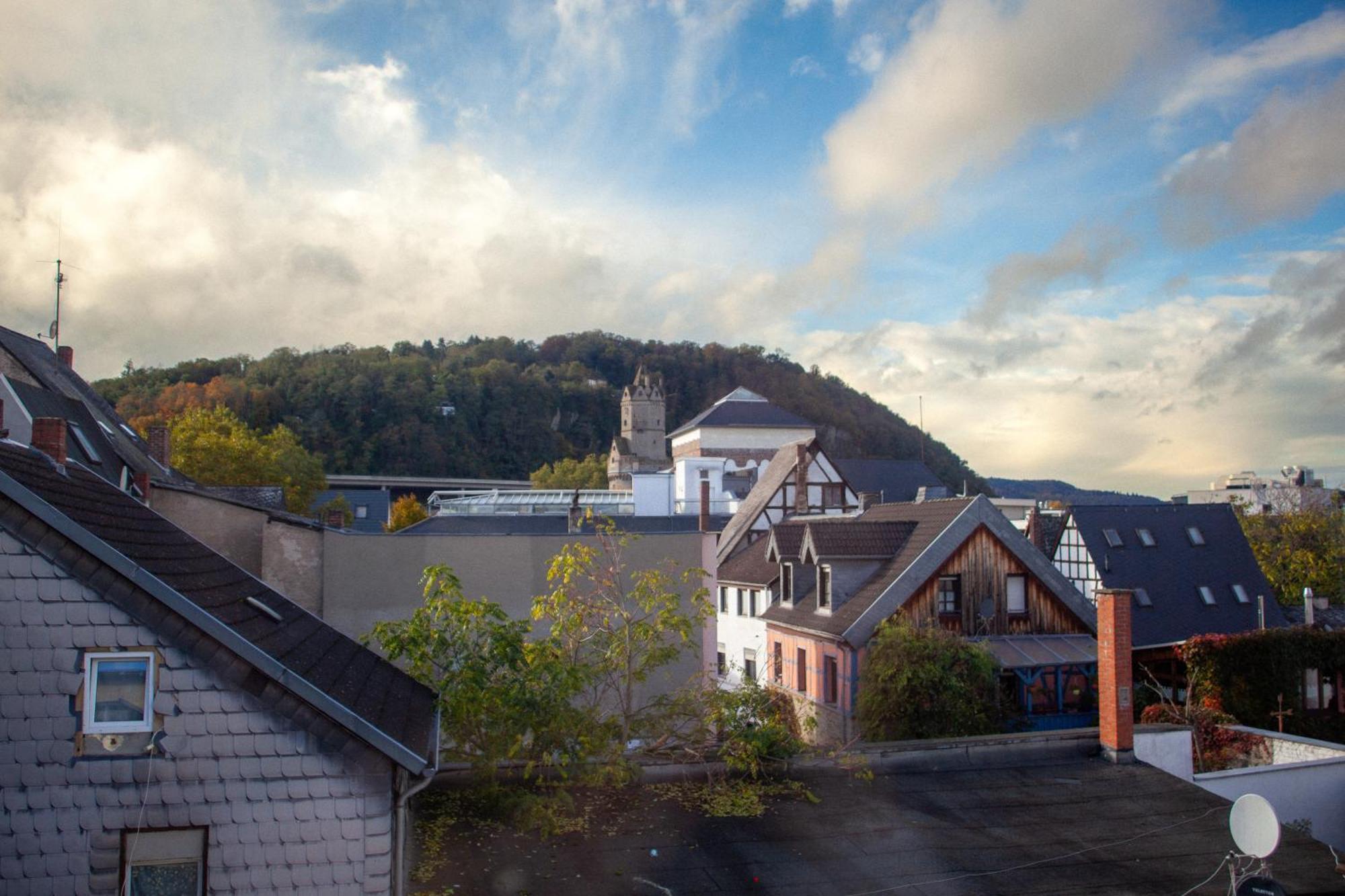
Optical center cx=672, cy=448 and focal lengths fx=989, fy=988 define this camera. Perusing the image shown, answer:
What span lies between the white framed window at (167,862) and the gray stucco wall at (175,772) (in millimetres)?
86

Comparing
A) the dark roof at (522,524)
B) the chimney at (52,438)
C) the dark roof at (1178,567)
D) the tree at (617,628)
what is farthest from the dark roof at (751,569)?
the chimney at (52,438)

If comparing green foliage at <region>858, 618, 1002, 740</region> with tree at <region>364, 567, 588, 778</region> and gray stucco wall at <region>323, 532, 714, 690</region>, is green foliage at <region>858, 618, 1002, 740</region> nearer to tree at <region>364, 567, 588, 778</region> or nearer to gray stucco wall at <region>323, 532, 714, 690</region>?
gray stucco wall at <region>323, 532, 714, 690</region>

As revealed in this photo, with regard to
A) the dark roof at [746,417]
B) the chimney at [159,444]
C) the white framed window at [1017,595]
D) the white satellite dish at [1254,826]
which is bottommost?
the white satellite dish at [1254,826]

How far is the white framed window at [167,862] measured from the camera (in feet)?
23.0

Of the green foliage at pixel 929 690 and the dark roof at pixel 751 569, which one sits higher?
the dark roof at pixel 751 569

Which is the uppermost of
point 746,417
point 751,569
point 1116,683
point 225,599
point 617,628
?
point 746,417

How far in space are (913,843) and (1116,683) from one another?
13.3ft

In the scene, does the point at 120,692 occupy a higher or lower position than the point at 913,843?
higher

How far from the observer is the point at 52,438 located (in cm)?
1177

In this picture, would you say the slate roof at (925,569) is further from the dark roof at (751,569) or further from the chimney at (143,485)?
the chimney at (143,485)

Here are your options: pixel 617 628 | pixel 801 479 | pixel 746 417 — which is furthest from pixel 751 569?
pixel 746 417

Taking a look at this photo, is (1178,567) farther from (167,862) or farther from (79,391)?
(79,391)

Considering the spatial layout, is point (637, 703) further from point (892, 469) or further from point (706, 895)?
point (892, 469)

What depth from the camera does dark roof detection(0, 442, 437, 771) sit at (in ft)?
22.7
